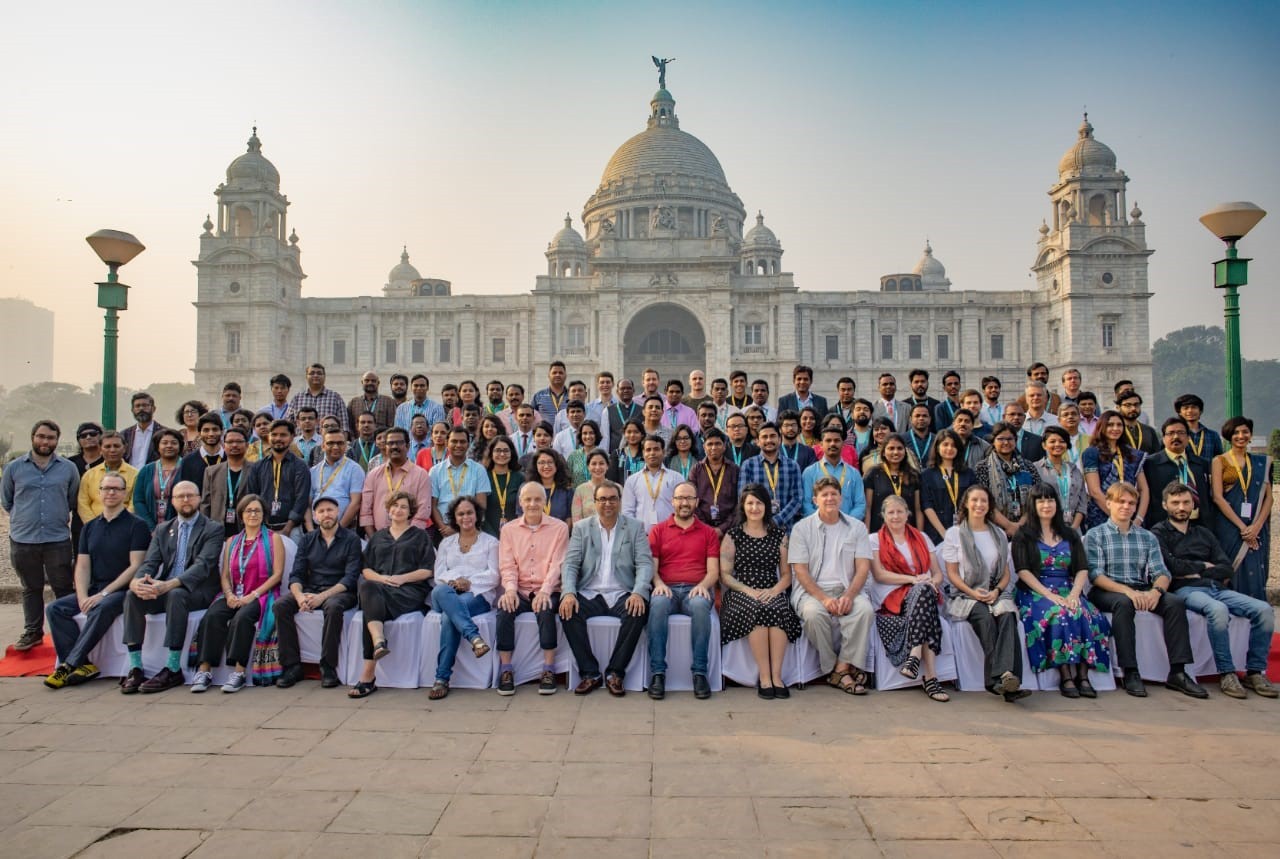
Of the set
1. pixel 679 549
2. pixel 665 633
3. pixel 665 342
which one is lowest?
pixel 665 633

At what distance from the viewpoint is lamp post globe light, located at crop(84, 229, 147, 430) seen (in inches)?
364

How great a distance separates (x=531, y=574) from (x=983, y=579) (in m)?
3.45

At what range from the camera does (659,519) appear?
730 cm

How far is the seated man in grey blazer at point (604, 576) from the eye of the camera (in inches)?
243

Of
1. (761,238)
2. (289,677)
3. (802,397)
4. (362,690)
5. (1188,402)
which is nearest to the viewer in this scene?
(362,690)

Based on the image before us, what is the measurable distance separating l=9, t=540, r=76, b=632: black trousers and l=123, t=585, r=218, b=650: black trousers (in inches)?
54.0

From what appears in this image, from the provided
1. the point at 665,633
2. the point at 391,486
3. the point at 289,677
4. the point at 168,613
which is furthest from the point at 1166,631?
the point at 168,613

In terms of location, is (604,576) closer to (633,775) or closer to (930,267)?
(633,775)

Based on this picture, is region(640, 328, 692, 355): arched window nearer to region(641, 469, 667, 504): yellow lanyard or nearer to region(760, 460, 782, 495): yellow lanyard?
region(760, 460, 782, 495): yellow lanyard

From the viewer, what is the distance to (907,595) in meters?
6.22

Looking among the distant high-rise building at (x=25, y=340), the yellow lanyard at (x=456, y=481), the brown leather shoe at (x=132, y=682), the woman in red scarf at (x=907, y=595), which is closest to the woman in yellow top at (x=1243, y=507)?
the woman in red scarf at (x=907, y=595)

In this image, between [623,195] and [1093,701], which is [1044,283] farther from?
[1093,701]

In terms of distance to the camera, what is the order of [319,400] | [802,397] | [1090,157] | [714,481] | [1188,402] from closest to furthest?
[714,481]
[1188,402]
[319,400]
[802,397]
[1090,157]

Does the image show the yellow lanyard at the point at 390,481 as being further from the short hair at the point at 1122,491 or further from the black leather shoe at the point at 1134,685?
the black leather shoe at the point at 1134,685
